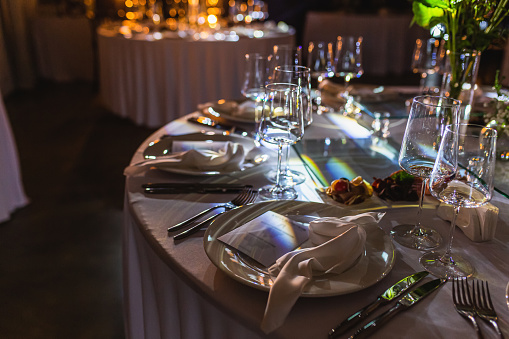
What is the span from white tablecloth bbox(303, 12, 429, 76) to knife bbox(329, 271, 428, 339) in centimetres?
641

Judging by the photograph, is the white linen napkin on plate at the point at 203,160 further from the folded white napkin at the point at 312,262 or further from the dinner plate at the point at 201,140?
the folded white napkin at the point at 312,262

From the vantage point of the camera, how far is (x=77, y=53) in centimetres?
668

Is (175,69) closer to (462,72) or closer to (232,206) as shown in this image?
(462,72)

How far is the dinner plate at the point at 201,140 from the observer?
4.28 feet

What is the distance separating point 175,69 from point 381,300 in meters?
3.85

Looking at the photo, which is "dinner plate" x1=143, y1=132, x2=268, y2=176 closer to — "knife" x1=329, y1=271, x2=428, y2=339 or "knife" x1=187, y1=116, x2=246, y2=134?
"knife" x1=187, y1=116, x2=246, y2=134

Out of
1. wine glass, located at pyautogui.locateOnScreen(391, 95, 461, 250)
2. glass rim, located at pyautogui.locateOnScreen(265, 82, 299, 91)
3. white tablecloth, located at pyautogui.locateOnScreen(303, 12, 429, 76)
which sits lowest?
white tablecloth, located at pyautogui.locateOnScreen(303, 12, 429, 76)

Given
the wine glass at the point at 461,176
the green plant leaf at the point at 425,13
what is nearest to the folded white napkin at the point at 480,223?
the wine glass at the point at 461,176

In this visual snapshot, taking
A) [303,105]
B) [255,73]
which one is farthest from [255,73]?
[303,105]

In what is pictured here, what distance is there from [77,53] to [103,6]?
2.66 ft

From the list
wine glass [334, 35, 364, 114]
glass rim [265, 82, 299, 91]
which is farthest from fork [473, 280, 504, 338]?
wine glass [334, 35, 364, 114]

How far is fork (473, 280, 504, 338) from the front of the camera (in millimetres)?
763

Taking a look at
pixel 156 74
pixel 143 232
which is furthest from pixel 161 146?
pixel 156 74

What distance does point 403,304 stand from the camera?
789 millimetres
